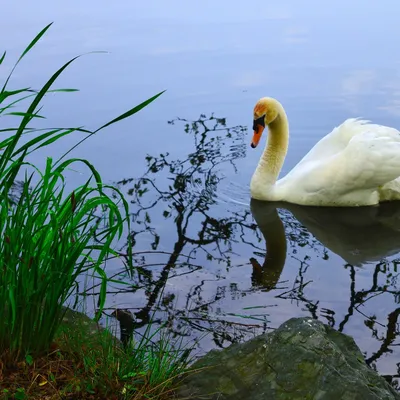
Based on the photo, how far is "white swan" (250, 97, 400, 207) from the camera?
6.60m

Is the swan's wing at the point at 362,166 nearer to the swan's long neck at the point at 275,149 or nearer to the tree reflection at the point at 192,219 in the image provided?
the swan's long neck at the point at 275,149

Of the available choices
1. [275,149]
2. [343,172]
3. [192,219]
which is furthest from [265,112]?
[192,219]

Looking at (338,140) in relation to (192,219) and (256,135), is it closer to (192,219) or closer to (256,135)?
(256,135)

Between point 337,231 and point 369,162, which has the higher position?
point 369,162

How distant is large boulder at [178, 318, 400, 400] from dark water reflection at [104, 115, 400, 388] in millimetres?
962

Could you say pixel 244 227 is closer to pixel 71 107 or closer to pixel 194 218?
pixel 194 218

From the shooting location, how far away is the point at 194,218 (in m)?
6.50

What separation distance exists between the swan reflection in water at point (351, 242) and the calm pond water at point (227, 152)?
2 cm

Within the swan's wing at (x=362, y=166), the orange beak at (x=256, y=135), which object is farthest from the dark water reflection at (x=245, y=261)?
the orange beak at (x=256, y=135)

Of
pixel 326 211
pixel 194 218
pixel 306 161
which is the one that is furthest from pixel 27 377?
pixel 306 161

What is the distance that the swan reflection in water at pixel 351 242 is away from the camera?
4664 mm

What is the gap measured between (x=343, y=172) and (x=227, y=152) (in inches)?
73.8

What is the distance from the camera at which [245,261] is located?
5.63 m

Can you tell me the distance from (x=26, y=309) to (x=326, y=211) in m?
4.13
